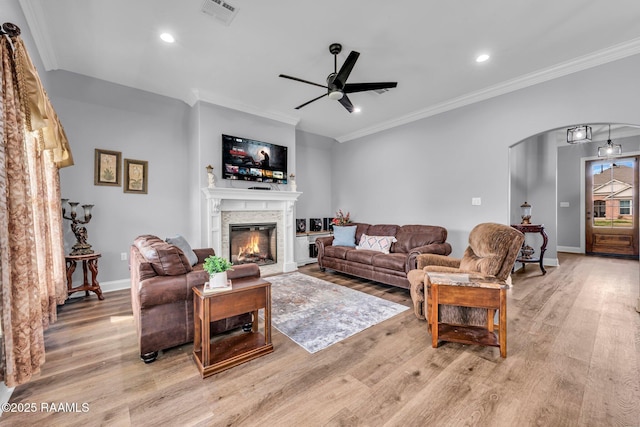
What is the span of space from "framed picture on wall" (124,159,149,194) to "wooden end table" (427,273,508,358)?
431 centimetres

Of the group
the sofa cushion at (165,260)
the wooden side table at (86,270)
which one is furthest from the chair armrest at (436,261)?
the wooden side table at (86,270)

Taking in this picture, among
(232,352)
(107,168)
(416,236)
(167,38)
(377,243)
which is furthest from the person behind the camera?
(377,243)

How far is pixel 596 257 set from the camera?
20.3 ft

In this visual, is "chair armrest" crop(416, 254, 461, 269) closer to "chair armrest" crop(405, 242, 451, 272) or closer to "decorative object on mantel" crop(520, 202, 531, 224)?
"chair armrest" crop(405, 242, 451, 272)

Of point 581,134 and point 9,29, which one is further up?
point 581,134

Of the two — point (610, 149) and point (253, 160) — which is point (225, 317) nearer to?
point (253, 160)

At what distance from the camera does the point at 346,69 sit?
2730 mm

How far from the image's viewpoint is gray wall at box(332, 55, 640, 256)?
126 inches

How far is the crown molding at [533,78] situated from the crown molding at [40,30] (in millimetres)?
4929

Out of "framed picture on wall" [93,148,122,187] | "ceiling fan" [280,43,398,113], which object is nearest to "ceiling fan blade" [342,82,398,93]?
"ceiling fan" [280,43,398,113]

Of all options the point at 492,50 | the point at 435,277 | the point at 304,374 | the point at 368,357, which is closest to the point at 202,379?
the point at 304,374

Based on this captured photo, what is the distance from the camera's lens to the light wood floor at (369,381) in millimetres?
1504

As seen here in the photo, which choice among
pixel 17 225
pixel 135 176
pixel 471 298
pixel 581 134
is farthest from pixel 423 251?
pixel 135 176

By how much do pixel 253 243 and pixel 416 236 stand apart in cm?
289
